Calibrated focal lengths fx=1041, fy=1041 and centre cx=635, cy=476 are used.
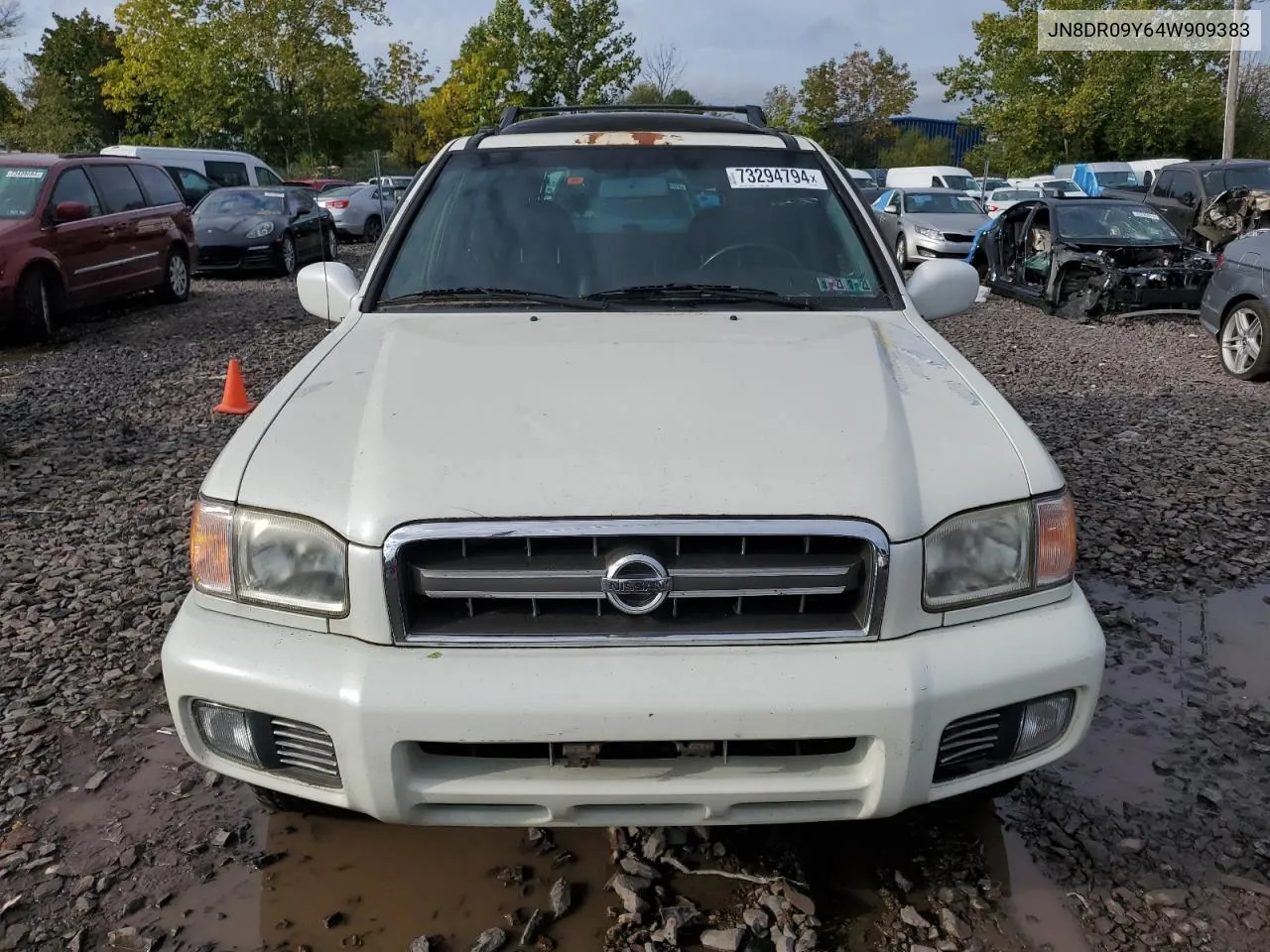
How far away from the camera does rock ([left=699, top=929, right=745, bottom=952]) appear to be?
91.1 inches

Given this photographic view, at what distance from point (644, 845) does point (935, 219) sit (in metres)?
17.3

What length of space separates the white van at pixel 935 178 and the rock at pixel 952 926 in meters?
30.2

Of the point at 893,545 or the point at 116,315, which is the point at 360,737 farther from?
the point at 116,315

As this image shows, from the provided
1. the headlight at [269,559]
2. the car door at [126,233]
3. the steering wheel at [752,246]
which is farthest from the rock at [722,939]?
the car door at [126,233]

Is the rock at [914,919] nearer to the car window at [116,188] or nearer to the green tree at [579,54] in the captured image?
the car window at [116,188]

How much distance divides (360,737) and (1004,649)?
1323 millimetres

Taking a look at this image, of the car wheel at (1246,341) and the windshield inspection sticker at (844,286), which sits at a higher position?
the windshield inspection sticker at (844,286)

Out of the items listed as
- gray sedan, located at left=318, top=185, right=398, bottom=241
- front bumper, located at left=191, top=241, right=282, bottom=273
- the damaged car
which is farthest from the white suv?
gray sedan, located at left=318, top=185, right=398, bottom=241

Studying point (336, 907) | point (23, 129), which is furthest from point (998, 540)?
point (23, 129)

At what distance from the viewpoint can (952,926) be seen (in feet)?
7.84

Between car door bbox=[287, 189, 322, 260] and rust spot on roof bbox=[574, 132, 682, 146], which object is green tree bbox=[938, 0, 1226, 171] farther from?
rust spot on roof bbox=[574, 132, 682, 146]

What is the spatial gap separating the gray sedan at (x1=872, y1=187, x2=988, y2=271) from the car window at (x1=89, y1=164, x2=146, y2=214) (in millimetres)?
10426

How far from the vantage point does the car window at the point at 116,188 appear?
1097 centimetres

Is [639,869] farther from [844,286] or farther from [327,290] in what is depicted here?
[327,290]
